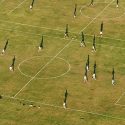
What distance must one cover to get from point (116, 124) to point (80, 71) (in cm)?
1671

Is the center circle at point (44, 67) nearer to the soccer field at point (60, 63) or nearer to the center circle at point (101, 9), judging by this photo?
the soccer field at point (60, 63)

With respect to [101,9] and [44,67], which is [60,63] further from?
[101,9]

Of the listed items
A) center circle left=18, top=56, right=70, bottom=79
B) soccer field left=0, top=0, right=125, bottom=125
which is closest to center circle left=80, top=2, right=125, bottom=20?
soccer field left=0, top=0, right=125, bottom=125

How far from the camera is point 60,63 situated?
98000 millimetres

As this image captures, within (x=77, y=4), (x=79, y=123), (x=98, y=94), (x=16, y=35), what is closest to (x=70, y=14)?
(x=77, y=4)

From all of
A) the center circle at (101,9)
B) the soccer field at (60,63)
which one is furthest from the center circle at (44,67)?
the center circle at (101,9)

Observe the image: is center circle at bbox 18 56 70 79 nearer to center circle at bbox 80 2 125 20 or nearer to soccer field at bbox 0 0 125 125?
soccer field at bbox 0 0 125 125

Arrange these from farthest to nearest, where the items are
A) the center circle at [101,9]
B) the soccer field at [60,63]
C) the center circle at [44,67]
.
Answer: the center circle at [101,9]
the center circle at [44,67]
the soccer field at [60,63]

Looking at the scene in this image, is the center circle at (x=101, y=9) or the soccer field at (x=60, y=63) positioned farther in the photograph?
the center circle at (x=101, y=9)

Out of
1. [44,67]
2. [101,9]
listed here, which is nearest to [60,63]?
[44,67]

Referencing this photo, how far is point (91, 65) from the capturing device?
96750 mm

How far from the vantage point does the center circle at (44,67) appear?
94.2 m

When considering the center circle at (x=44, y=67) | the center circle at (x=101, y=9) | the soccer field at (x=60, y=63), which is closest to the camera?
the soccer field at (x=60, y=63)

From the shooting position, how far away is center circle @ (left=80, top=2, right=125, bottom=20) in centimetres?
11638
